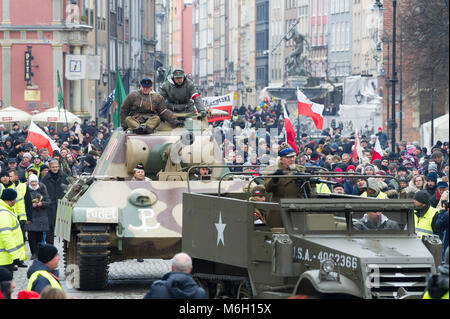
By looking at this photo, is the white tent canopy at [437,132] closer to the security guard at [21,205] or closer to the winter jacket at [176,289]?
the security guard at [21,205]

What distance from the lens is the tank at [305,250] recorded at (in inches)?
456

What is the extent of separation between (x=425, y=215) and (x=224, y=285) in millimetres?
3286

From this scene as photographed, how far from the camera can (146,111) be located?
64.9 ft

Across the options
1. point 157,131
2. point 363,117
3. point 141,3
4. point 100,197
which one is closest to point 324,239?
point 100,197

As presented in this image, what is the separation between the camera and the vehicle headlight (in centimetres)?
1134

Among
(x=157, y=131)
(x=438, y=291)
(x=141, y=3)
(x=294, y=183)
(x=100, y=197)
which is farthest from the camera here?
(x=141, y=3)

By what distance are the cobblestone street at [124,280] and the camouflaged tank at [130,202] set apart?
0.80ft

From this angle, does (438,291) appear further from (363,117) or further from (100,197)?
(363,117)

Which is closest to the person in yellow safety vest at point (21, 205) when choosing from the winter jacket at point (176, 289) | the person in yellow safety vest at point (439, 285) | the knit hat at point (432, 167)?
the knit hat at point (432, 167)

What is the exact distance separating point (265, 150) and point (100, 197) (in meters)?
13.4

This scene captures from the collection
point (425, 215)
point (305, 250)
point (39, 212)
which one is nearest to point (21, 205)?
point (39, 212)

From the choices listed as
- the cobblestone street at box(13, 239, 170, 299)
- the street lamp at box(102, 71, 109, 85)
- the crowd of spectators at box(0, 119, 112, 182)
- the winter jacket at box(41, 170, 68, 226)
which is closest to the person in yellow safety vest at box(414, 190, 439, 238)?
the cobblestone street at box(13, 239, 170, 299)
